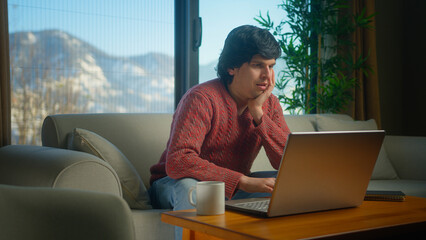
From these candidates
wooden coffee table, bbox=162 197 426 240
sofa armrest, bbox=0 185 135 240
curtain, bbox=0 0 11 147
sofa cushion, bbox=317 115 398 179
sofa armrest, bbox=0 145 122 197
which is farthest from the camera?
sofa cushion, bbox=317 115 398 179

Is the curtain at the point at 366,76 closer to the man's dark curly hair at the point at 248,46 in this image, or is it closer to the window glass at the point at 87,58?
the window glass at the point at 87,58

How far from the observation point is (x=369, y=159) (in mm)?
1278

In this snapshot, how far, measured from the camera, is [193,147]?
170 cm

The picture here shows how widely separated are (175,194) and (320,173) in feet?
2.02

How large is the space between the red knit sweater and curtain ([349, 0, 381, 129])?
2.20 metres

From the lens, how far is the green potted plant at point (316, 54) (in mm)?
3719

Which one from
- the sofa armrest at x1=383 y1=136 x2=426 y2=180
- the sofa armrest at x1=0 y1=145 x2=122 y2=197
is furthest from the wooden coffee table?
the sofa armrest at x1=383 y1=136 x2=426 y2=180

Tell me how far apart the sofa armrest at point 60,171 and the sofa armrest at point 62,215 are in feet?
2.41

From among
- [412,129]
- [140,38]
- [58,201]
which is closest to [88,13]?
[140,38]

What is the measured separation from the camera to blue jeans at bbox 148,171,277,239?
5.18ft

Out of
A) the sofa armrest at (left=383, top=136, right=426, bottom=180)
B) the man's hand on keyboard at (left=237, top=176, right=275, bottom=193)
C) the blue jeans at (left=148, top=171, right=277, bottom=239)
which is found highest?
the man's hand on keyboard at (left=237, top=176, right=275, bottom=193)

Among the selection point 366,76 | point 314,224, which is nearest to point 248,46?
point 314,224

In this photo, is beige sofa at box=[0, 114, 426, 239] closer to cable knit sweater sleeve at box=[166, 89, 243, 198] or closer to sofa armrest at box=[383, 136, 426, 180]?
sofa armrest at box=[383, 136, 426, 180]

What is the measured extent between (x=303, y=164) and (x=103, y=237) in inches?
22.6
